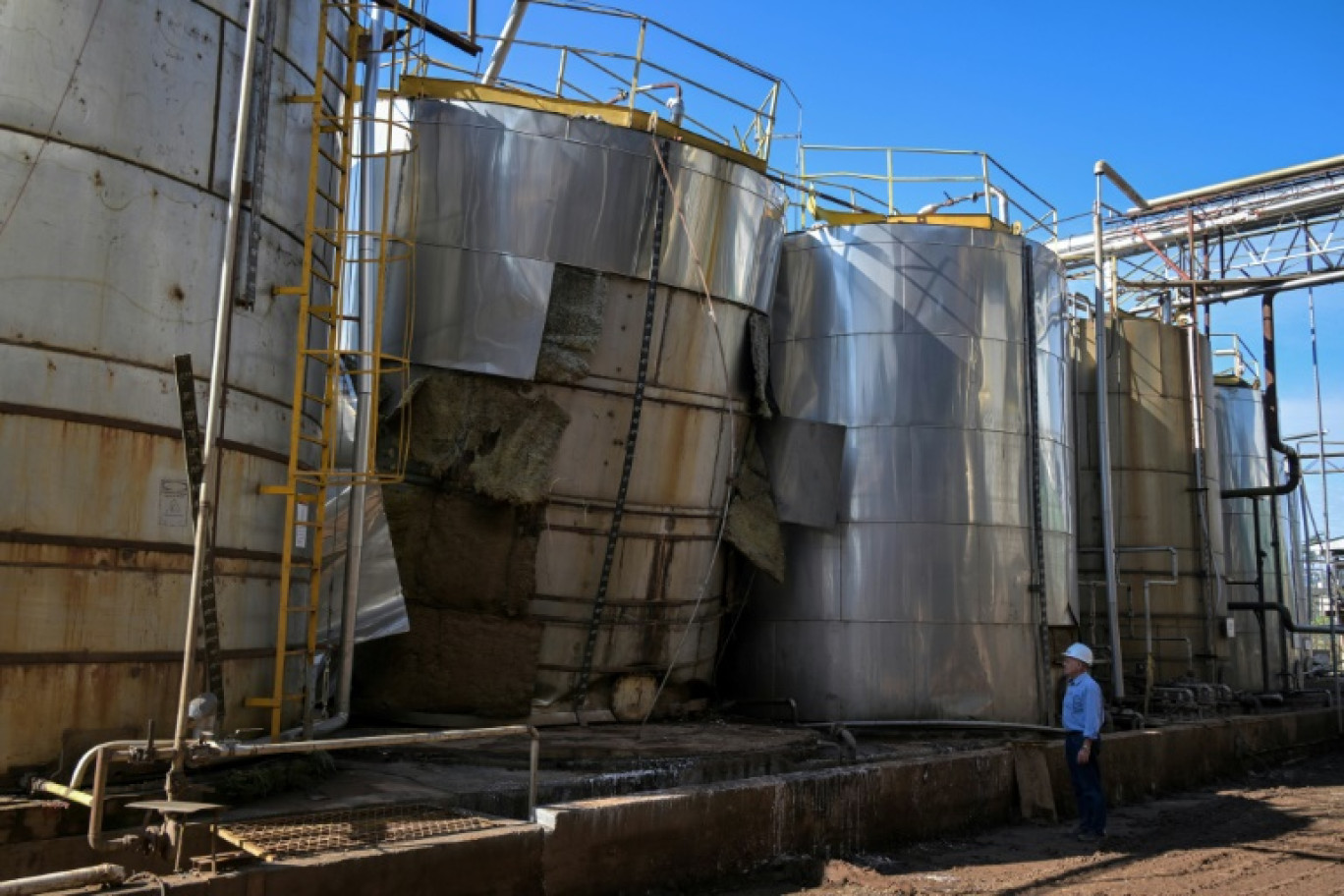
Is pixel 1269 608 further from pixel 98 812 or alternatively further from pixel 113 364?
pixel 98 812

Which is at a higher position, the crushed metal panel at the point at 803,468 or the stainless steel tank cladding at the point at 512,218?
the stainless steel tank cladding at the point at 512,218

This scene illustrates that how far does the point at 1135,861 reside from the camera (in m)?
9.33

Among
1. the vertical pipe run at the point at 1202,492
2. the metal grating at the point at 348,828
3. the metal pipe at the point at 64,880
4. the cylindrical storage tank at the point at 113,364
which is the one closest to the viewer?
the metal pipe at the point at 64,880

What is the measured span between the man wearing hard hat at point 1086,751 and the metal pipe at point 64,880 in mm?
8115

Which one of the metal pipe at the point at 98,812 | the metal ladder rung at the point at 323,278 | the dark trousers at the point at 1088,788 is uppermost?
the metal ladder rung at the point at 323,278

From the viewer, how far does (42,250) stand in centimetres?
637

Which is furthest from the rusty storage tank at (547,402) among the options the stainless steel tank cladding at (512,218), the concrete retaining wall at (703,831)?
the concrete retaining wall at (703,831)

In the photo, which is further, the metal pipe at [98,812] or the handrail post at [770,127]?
the handrail post at [770,127]

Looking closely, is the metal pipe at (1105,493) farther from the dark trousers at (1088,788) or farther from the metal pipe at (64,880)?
the metal pipe at (64,880)

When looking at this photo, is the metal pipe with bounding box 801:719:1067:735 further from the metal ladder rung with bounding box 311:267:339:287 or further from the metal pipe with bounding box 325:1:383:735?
the metal ladder rung with bounding box 311:267:339:287

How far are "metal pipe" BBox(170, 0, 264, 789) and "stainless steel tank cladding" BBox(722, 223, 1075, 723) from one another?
7.67 meters

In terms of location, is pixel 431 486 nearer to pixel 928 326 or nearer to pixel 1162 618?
pixel 928 326

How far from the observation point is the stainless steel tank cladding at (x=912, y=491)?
12.9 metres

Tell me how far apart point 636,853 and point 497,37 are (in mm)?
7812
